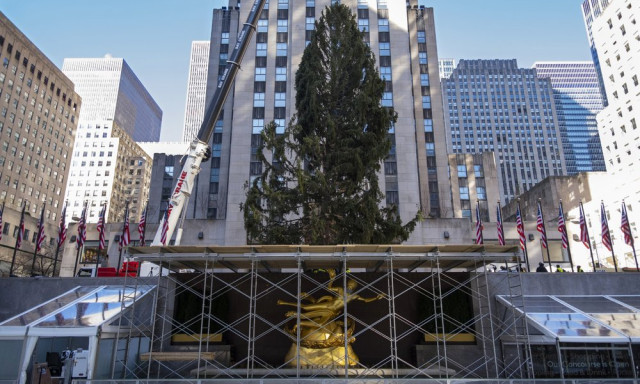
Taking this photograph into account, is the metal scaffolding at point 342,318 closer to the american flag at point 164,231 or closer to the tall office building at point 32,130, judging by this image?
the american flag at point 164,231

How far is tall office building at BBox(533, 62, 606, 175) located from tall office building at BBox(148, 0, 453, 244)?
11756 centimetres

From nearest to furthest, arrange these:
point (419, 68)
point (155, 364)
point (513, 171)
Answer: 1. point (155, 364)
2. point (419, 68)
3. point (513, 171)

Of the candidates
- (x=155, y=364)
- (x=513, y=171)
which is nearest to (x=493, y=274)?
(x=155, y=364)

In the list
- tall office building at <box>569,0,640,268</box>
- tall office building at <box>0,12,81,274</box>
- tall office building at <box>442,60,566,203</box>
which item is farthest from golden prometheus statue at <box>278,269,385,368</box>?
tall office building at <box>442,60,566,203</box>

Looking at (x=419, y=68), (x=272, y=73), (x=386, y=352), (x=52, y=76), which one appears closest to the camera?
(x=386, y=352)

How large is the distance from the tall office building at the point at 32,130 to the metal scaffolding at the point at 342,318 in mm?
64822

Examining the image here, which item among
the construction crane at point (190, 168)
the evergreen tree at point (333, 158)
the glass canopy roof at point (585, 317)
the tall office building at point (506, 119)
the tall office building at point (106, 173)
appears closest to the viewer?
the glass canopy roof at point (585, 317)

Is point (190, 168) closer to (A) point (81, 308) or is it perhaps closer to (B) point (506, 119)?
(A) point (81, 308)

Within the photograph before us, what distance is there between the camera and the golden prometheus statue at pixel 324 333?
17469 millimetres

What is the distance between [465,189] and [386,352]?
2270 inches

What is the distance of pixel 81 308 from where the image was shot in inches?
695

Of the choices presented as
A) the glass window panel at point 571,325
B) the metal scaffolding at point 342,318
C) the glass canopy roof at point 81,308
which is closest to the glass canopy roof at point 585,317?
the glass window panel at point 571,325

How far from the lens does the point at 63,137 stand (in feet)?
340

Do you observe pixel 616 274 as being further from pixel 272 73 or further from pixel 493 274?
pixel 272 73
